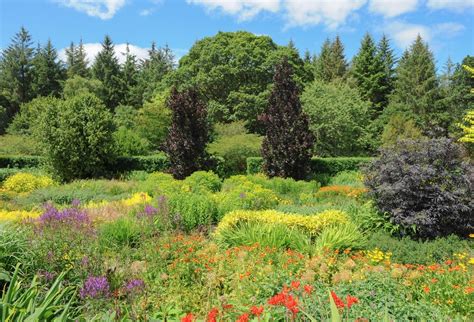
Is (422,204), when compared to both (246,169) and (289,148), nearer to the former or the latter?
(289,148)

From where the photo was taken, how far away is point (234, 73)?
98.5 ft

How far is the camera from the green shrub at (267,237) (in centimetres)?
671

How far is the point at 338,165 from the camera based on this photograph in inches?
792

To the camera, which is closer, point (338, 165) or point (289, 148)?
point (289, 148)

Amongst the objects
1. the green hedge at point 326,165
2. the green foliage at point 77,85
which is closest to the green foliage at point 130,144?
the green hedge at point 326,165

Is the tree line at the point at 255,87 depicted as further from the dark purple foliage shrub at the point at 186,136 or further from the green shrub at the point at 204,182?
the green shrub at the point at 204,182

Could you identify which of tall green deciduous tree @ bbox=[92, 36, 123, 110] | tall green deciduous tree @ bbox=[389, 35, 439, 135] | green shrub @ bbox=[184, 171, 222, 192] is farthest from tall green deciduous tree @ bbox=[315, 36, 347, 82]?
green shrub @ bbox=[184, 171, 222, 192]

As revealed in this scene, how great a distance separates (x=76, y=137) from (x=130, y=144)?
171 inches

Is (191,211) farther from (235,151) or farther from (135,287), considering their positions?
(235,151)

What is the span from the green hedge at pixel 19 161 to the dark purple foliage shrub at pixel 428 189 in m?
19.3

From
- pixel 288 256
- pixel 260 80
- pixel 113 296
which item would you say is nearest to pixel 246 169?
pixel 260 80

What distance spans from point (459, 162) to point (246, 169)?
44.0ft

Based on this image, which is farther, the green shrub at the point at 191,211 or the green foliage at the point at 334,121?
the green foliage at the point at 334,121

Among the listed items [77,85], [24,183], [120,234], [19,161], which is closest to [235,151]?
[24,183]
